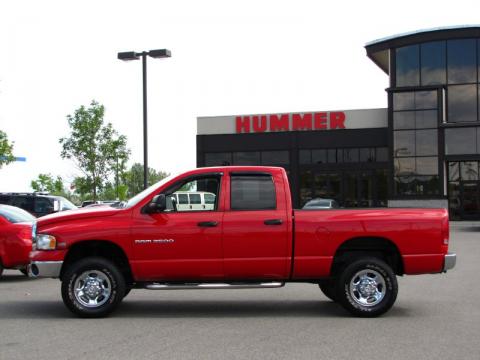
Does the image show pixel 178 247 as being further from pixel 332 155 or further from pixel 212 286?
pixel 332 155

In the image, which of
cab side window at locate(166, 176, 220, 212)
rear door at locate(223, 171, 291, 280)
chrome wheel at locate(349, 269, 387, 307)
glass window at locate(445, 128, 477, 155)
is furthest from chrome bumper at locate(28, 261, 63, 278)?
glass window at locate(445, 128, 477, 155)

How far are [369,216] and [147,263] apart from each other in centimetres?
300

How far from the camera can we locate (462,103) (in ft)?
138

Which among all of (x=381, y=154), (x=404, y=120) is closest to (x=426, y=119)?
(x=404, y=120)

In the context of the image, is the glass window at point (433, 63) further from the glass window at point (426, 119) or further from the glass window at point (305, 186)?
the glass window at point (305, 186)

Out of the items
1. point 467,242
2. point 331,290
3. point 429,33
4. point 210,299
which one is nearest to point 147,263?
point 210,299

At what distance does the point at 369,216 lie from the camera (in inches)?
362

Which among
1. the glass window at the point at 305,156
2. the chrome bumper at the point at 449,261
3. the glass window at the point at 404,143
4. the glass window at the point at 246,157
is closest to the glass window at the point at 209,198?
the chrome bumper at the point at 449,261

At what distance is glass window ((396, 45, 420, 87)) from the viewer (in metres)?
42.5

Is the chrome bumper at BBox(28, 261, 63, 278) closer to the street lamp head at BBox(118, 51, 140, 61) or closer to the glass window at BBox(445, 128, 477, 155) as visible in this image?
the street lamp head at BBox(118, 51, 140, 61)

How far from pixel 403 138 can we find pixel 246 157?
10714mm

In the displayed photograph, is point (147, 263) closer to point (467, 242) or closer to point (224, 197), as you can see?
point (224, 197)

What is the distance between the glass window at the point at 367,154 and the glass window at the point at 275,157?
4900 mm

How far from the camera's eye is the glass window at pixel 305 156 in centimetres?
4584
